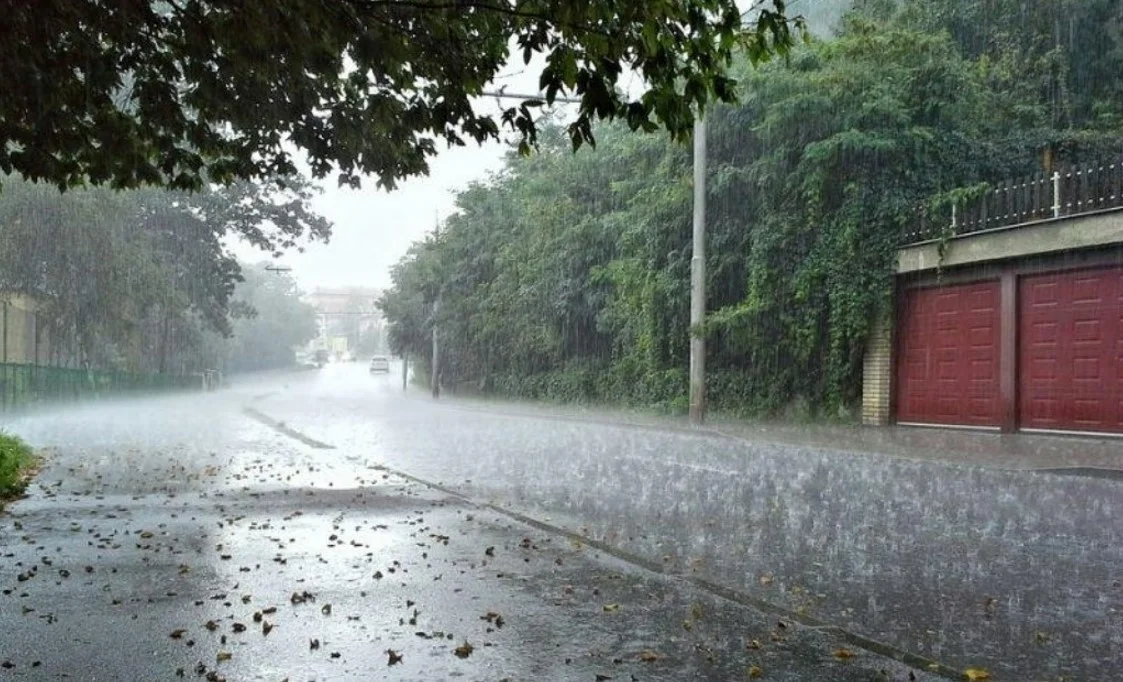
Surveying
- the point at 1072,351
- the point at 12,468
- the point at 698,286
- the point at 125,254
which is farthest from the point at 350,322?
the point at 12,468

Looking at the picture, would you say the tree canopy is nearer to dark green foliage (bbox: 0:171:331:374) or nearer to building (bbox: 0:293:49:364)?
dark green foliage (bbox: 0:171:331:374)

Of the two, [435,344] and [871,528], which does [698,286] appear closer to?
[871,528]

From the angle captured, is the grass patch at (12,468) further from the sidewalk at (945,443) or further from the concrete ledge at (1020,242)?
the concrete ledge at (1020,242)

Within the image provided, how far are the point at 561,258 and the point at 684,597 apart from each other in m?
27.6

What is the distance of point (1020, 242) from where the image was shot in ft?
54.9

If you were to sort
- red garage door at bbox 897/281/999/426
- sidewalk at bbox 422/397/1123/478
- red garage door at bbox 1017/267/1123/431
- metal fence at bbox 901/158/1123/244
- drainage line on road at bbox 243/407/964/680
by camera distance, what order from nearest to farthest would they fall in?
1. drainage line on road at bbox 243/407/964/680
2. sidewalk at bbox 422/397/1123/478
3. metal fence at bbox 901/158/1123/244
4. red garage door at bbox 1017/267/1123/431
5. red garage door at bbox 897/281/999/426

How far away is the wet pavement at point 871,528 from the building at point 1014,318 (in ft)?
4.78

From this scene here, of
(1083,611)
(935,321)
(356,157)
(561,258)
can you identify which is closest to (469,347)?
(561,258)

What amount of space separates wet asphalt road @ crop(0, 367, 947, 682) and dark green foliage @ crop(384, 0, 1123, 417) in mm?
10055

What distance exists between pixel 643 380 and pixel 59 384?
20877 mm

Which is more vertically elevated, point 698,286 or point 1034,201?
point 1034,201

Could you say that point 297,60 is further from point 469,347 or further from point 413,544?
point 469,347

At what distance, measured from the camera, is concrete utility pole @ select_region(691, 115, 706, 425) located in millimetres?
20797

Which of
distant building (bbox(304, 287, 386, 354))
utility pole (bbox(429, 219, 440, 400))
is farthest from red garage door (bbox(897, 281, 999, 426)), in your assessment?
distant building (bbox(304, 287, 386, 354))
